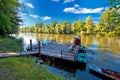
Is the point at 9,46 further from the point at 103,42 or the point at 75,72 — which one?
the point at 103,42

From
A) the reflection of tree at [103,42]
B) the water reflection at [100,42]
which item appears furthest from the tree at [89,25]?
the reflection of tree at [103,42]

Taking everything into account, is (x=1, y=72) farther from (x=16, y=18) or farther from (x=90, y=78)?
(x=16, y=18)

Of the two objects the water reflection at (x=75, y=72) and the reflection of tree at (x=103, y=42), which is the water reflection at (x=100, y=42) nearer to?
the reflection of tree at (x=103, y=42)

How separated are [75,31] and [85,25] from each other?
23.8ft

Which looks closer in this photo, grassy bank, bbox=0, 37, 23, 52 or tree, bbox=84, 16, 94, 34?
grassy bank, bbox=0, 37, 23, 52

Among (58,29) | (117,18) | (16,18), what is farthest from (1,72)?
(58,29)

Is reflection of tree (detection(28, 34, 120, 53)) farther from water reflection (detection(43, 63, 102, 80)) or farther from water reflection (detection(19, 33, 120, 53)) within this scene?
water reflection (detection(43, 63, 102, 80))

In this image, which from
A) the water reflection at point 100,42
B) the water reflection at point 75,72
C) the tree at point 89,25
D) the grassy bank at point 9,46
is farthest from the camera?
the tree at point 89,25

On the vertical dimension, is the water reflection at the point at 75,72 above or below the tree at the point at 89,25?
below

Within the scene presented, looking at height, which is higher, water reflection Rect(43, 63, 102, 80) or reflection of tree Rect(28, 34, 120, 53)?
reflection of tree Rect(28, 34, 120, 53)

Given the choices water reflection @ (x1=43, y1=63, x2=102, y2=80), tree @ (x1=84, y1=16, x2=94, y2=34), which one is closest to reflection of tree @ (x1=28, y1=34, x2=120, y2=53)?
water reflection @ (x1=43, y1=63, x2=102, y2=80)

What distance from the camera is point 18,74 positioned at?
278 inches

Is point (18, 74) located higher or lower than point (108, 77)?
higher

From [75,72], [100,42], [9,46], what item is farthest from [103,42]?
[75,72]
